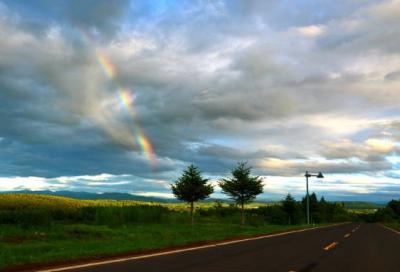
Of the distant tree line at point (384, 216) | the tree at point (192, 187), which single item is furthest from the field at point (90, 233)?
the distant tree line at point (384, 216)

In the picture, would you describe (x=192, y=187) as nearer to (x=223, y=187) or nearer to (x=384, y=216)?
(x=223, y=187)

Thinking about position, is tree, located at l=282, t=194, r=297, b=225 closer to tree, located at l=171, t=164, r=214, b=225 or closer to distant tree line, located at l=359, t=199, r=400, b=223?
tree, located at l=171, t=164, r=214, b=225

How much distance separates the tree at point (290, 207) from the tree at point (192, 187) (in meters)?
35.1

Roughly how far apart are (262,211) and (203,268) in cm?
7538

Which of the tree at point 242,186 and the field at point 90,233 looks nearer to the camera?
the field at point 90,233

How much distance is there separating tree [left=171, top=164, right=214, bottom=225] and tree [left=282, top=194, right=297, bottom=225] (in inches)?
1382

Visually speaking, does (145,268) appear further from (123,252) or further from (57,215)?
(57,215)

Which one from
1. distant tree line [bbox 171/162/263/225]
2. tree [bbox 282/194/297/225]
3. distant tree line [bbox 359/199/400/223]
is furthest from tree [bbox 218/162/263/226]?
distant tree line [bbox 359/199/400/223]

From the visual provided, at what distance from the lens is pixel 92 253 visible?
51.3ft

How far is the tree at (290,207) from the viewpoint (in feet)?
240

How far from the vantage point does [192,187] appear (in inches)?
1590

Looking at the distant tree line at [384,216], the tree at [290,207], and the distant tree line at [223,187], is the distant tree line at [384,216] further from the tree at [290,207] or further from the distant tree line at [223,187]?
the distant tree line at [223,187]

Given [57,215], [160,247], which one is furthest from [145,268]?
[57,215]

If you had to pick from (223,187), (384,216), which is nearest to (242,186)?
(223,187)
